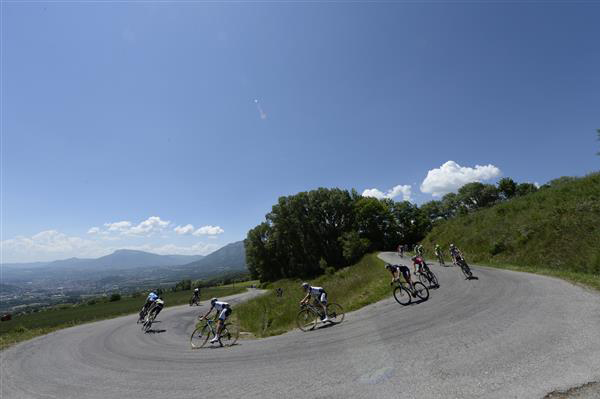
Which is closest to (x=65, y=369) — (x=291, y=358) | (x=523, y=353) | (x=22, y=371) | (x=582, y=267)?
(x=22, y=371)

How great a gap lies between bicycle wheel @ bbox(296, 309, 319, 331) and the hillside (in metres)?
16.9

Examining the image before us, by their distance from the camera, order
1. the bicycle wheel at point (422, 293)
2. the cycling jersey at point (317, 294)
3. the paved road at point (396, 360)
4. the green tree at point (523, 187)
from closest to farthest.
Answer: the paved road at point (396, 360) < the cycling jersey at point (317, 294) < the bicycle wheel at point (422, 293) < the green tree at point (523, 187)

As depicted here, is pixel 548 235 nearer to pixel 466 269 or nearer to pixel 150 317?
pixel 466 269

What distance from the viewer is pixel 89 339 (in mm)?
19016

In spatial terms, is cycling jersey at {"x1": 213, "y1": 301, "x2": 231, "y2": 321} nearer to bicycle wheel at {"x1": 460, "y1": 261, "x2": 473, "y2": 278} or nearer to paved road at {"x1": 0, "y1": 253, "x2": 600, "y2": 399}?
paved road at {"x1": 0, "y1": 253, "x2": 600, "y2": 399}

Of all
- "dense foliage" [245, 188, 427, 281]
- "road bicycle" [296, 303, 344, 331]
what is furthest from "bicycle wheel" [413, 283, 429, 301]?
"dense foliage" [245, 188, 427, 281]

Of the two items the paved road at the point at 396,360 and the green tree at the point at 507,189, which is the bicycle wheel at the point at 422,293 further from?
the green tree at the point at 507,189

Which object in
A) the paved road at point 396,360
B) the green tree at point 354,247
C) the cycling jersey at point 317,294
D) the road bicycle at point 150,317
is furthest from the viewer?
the green tree at point 354,247

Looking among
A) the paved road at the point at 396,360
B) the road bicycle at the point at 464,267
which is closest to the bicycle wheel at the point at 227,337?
the paved road at the point at 396,360

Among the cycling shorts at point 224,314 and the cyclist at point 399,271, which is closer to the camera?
the cycling shorts at point 224,314

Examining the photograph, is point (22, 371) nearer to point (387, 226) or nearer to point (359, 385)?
point (359, 385)

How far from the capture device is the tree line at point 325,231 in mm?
65125

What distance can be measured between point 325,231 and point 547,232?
48919 millimetres

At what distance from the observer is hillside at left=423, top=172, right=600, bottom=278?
18453 millimetres
